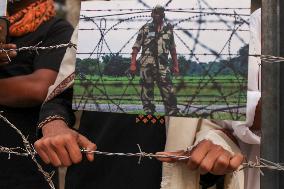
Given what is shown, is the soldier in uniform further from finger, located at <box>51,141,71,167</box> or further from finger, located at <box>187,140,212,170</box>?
finger, located at <box>51,141,71,167</box>

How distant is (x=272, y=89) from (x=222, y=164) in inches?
9.1

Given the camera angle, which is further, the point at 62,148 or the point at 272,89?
the point at 62,148

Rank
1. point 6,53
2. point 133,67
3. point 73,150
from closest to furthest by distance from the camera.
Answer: point 133,67 < point 73,150 < point 6,53

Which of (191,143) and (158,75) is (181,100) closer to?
(158,75)

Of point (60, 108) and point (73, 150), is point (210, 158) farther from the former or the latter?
point (60, 108)

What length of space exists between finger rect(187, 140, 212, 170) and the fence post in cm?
18

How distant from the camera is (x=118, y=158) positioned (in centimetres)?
162

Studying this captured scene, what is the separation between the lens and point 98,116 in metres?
1.69

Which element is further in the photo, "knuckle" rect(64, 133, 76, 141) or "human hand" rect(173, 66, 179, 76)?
"knuckle" rect(64, 133, 76, 141)

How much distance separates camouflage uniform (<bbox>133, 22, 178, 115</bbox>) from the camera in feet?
3.85

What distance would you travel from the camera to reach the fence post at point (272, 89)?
1.11m

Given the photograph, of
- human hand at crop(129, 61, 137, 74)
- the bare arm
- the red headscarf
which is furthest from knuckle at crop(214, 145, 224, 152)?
the red headscarf

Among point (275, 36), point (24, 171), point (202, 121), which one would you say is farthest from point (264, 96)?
point (24, 171)

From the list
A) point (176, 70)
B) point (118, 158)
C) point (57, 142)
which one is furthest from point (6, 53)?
point (176, 70)
